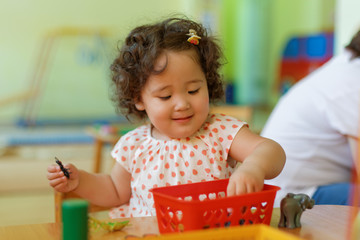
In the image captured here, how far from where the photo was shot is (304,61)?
5.21 metres

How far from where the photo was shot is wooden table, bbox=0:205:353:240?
752 mm

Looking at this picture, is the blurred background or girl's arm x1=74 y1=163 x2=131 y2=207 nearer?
girl's arm x1=74 y1=163 x2=131 y2=207

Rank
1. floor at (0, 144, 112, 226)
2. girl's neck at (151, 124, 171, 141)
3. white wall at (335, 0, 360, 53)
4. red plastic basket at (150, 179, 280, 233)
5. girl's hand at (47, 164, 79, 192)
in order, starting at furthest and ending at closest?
floor at (0, 144, 112, 226) → white wall at (335, 0, 360, 53) → girl's neck at (151, 124, 171, 141) → girl's hand at (47, 164, 79, 192) → red plastic basket at (150, 179, 280, 233)

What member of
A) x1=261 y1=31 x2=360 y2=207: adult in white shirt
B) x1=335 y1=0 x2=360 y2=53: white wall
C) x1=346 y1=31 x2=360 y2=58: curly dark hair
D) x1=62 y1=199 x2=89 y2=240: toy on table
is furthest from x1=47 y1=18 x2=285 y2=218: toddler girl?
x1=335 y1=0 x2=360 y2=53: white wall

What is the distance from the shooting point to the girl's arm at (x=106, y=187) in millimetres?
1009

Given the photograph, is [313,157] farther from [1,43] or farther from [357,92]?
[1,43]

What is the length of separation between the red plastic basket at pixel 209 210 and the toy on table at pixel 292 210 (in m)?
0.03

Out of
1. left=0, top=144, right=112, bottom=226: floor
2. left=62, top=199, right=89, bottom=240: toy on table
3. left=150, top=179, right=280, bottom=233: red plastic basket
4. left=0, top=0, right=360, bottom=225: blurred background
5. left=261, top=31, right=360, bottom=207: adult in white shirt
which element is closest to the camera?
left=62, top=199, right=89, bottom=240: toy on table

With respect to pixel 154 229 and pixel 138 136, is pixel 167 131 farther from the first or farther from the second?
pixel 154 229

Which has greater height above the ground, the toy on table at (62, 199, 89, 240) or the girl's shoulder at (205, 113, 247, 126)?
the girl's shoulder at (205, 113, 247, 126)

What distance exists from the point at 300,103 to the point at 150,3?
4463 millimetres

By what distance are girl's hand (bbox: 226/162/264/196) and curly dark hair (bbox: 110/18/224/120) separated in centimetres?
29

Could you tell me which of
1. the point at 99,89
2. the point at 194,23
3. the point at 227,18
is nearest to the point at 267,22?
the point at 227,18

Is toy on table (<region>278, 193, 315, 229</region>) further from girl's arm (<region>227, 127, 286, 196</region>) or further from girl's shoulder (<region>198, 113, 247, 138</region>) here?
girl's shoulder (<region>198, 113, 247, 138</region>)
